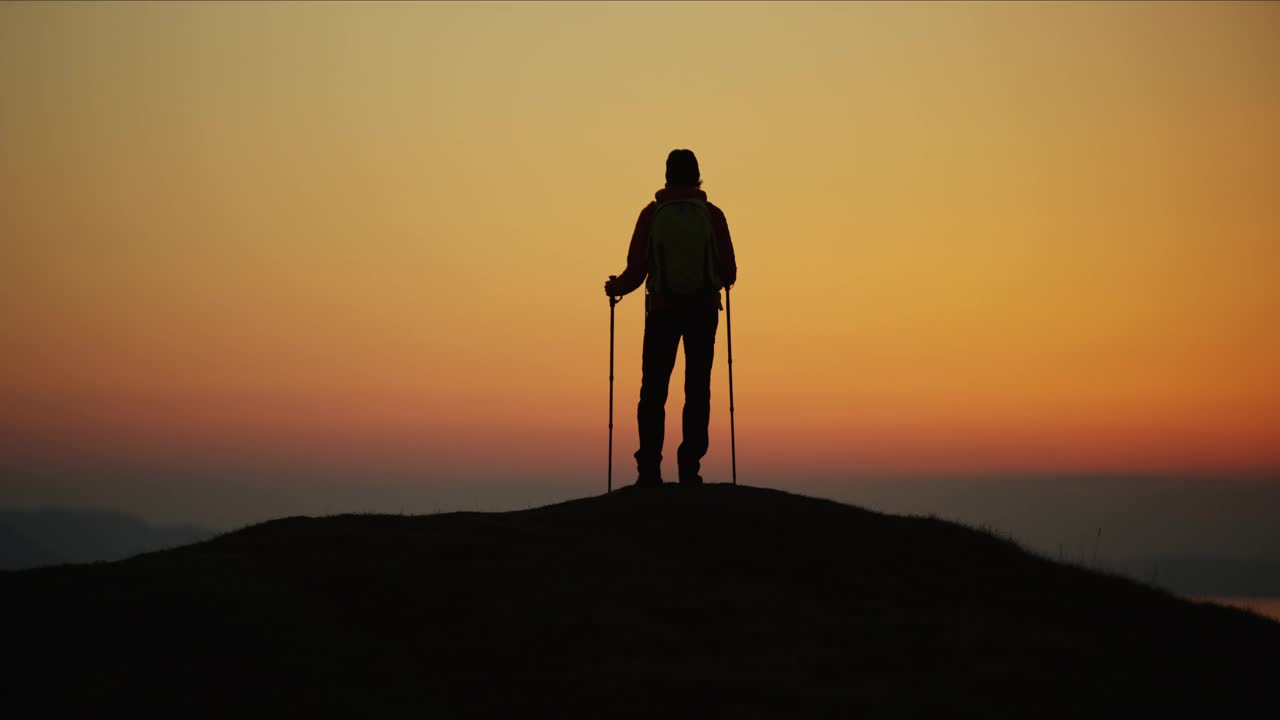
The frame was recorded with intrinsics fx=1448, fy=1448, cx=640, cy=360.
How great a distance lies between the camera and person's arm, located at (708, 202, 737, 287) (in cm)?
1841

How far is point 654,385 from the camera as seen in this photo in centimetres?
1820

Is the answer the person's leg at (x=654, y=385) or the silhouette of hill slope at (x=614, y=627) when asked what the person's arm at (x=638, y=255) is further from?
the silhouette of hill slope at (x=614, y=627)

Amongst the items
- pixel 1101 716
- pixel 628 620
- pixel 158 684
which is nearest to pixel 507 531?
pixel 628 620

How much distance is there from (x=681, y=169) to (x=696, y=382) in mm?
2679

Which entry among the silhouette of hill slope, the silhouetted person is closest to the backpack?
the silhouetted person

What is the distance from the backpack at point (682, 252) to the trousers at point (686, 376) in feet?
0.89

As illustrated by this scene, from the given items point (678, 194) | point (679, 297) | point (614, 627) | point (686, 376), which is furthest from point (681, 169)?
point (614, 627)

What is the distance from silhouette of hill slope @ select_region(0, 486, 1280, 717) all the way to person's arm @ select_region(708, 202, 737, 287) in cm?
327

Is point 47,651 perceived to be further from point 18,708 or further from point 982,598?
point 982,598

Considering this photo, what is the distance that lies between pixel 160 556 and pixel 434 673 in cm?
471

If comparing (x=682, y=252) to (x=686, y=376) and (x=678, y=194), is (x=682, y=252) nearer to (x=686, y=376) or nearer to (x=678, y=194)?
(x=678, y=194)

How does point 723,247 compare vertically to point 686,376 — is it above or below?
above

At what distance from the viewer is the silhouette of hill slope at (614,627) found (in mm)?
11969

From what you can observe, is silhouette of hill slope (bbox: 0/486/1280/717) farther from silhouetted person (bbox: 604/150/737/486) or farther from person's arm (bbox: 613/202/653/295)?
person's arm (bbox: 613/202/653/295)
